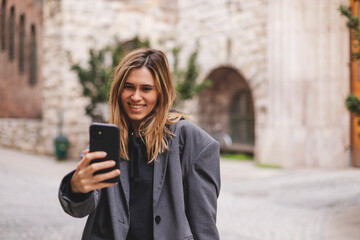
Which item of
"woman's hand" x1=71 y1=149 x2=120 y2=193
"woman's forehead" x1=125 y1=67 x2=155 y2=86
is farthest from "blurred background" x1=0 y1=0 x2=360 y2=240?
"woman's hand" x1=71 y1=149 x2=120 y2=193

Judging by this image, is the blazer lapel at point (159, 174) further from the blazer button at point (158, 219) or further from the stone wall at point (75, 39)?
the stone wall at point (75, 39)

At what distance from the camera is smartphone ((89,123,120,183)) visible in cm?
132

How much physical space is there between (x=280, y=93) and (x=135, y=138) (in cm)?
922

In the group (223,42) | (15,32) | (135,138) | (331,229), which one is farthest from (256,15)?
(135,138)

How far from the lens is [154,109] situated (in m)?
1.71

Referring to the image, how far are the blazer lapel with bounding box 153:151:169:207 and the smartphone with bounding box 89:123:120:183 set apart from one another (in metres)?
0.26

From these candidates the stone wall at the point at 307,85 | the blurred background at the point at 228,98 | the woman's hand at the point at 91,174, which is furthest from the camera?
the stone wall at the point at 307,85

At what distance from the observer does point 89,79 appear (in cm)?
988

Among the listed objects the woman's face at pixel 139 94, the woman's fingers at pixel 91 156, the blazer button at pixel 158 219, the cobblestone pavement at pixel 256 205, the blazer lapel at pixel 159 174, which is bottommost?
the cobblestone pavement at pixel 256 205

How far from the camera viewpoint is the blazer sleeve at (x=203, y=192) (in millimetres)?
1595

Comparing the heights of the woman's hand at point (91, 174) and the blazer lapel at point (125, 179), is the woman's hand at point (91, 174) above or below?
above

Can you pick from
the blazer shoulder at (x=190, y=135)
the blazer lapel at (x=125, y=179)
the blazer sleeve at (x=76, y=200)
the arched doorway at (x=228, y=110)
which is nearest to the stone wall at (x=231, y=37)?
the arched doorway at (x=228, y=110)

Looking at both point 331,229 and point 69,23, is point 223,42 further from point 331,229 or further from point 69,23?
point 331,229

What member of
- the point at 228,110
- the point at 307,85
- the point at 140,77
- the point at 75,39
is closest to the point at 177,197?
Answer: the point at 140,77
